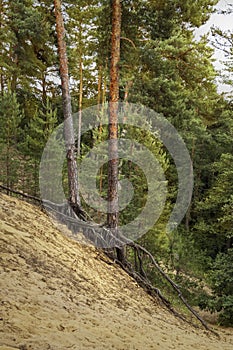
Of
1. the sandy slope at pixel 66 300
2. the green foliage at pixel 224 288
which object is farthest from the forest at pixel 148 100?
the sandy slope at pixel 66 300

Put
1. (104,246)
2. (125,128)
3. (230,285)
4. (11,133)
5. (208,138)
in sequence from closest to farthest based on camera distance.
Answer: (104,246), (230,285), (11,133), (125,128), (208,138)

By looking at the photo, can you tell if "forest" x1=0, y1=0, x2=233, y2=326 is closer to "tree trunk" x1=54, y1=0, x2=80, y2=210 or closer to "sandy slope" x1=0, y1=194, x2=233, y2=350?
"tree trunk" x1=54, y1=0, x2=80, y2=210

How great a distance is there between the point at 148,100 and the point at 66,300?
25.6 feet

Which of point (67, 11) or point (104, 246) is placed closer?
point (104, 246)

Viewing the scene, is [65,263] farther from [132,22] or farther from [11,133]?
[11,133]

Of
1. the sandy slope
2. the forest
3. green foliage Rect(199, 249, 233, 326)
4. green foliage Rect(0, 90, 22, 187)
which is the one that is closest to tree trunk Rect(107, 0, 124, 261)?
A: the forest

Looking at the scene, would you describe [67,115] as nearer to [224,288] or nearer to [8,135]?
[224,288]

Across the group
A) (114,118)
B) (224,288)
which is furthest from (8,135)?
(224,288)

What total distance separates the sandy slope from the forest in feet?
7.67

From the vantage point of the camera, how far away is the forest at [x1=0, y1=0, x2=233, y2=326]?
34.2 feet

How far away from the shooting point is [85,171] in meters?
25.4

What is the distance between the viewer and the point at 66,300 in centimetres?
579

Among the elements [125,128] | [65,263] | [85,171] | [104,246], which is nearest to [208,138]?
[125,128]

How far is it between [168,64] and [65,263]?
6.24 m
